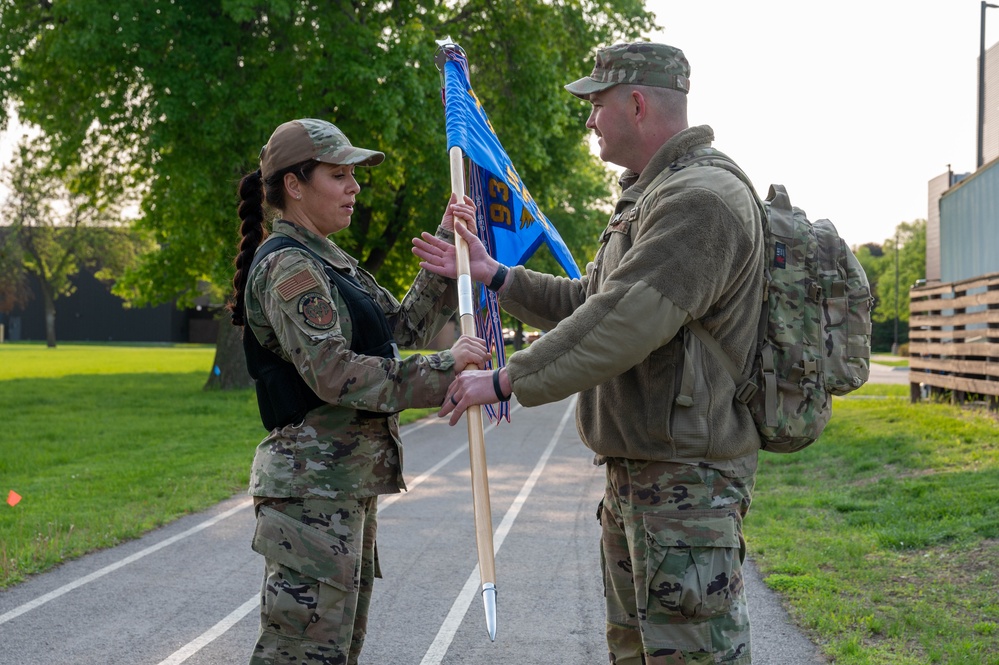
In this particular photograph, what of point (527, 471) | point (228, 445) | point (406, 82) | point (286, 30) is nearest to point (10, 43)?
point (286, 30)

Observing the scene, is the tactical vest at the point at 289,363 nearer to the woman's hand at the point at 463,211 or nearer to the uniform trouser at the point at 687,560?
the woman's hand at the point at 463,211

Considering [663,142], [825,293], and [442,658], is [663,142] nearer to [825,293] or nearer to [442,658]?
[825,293]

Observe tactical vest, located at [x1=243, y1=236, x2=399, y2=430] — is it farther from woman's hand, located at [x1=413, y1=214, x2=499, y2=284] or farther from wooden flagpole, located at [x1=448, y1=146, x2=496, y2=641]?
woman's hand, located at [x1=413, y1=214, x2=499, y2=284]

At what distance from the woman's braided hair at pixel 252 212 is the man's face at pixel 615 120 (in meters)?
1.02

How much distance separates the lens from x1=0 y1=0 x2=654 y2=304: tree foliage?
62.6 ft

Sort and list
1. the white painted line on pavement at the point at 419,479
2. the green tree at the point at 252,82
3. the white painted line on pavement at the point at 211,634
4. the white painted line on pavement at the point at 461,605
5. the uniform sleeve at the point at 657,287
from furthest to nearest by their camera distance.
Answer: the green tree at the point at 252,82 < the white painted line on pavement at the point at 419,479 < the white painted line on pavement at the point at 461,605 < the white painted line on pavement at the point at 211,634 < the uniform sleeve at the point at 657,287

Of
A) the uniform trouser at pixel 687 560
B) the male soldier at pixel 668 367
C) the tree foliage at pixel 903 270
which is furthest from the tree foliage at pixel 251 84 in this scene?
the tree foliage at pixel 903 270

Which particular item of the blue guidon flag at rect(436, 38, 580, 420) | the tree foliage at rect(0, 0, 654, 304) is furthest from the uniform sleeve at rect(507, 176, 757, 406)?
the tree foliage at rect(0, 0, 654, 304)

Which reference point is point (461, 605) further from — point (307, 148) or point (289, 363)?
point (307, 148)

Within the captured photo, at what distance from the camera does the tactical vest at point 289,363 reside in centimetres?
353

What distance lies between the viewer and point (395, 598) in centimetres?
668

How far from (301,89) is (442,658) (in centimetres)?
1637

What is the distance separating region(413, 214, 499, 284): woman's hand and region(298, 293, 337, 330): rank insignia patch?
787mm

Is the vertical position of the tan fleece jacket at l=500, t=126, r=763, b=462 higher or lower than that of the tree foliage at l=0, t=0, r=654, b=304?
lower
